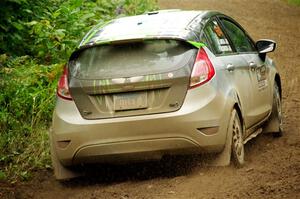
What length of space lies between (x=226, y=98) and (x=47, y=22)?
4.87 metres

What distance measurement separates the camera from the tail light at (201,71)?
6.86 m

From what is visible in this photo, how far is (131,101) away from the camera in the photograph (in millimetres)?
6852

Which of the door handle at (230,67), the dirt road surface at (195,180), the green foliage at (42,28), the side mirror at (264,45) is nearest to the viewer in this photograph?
the dirt road surface at (195,180)

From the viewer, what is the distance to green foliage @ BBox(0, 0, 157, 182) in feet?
27.7

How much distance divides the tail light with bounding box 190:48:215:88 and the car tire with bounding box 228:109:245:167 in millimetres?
545

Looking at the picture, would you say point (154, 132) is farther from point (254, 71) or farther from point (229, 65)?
point (254, 71)

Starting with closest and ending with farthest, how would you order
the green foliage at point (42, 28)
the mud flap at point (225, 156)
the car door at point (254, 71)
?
the mud flap at point (225, 156) → the car door at point (254, 71) → the green foliage at point (42, 28)

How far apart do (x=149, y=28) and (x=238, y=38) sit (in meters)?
1.79

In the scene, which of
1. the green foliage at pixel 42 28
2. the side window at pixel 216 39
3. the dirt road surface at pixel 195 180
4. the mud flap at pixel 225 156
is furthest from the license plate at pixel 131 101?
the green foliage at pixel 42 28

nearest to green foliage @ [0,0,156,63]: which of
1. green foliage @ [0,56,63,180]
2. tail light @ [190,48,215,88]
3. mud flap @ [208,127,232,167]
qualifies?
green foliage @ [0,56,63,180]

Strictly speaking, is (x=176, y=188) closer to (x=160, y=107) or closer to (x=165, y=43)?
(x=160, y=107)

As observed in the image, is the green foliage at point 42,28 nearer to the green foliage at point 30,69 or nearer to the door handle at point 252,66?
the green foliage at point 30,69

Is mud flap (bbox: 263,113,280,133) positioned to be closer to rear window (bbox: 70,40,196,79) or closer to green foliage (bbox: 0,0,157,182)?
rear window (bbox: 70,40,196,79)

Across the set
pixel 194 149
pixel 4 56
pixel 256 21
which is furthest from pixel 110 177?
pixel 256 21
